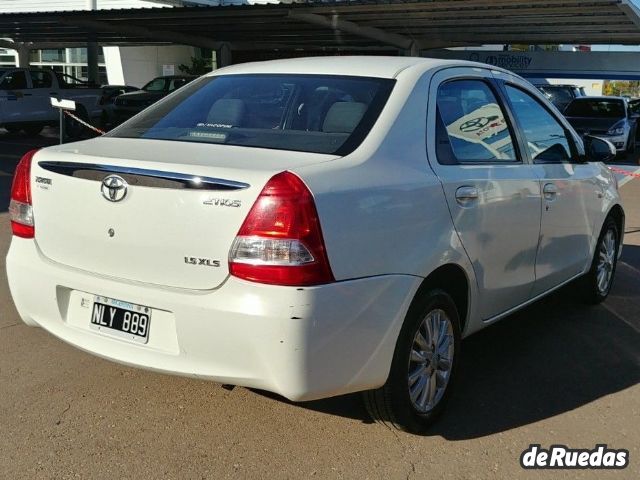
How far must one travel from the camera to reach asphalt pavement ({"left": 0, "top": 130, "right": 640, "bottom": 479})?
3.01m

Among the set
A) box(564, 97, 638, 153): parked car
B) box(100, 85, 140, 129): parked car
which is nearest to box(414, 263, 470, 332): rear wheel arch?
box(564, 97, 638, 153): parked car

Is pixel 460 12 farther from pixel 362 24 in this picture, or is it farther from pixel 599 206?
pixel 599 206

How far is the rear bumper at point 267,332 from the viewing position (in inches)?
104

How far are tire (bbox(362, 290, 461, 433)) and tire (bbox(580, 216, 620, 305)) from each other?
2.17m

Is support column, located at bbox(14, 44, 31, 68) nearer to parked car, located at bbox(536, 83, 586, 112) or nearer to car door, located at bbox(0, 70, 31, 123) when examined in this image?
car door, located at bbox(0, 70, 31, 123)

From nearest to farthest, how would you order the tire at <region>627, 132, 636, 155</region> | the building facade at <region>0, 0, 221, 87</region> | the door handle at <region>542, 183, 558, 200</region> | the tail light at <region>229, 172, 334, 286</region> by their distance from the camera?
the tail light at <region>229, 172, 334, 286</region>, the door handle at <region>542, 183, 558, 200</region>, the tire at <region>627, 132, 636, 155</region>, the building facade at <region>0, 0, 221, 87</region>

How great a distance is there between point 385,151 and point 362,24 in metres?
18.2

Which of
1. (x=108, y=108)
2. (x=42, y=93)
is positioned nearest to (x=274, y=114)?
(x=42, y=93)

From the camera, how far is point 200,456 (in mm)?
3068

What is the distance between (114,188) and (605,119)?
56.4 ft

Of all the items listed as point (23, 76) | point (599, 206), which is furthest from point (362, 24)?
point (599, 206)

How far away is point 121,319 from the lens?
9.73ft

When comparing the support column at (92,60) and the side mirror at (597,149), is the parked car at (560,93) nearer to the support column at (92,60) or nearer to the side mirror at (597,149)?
the support column at (92,60)

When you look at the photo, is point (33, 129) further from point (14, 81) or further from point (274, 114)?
point (274, 114)
